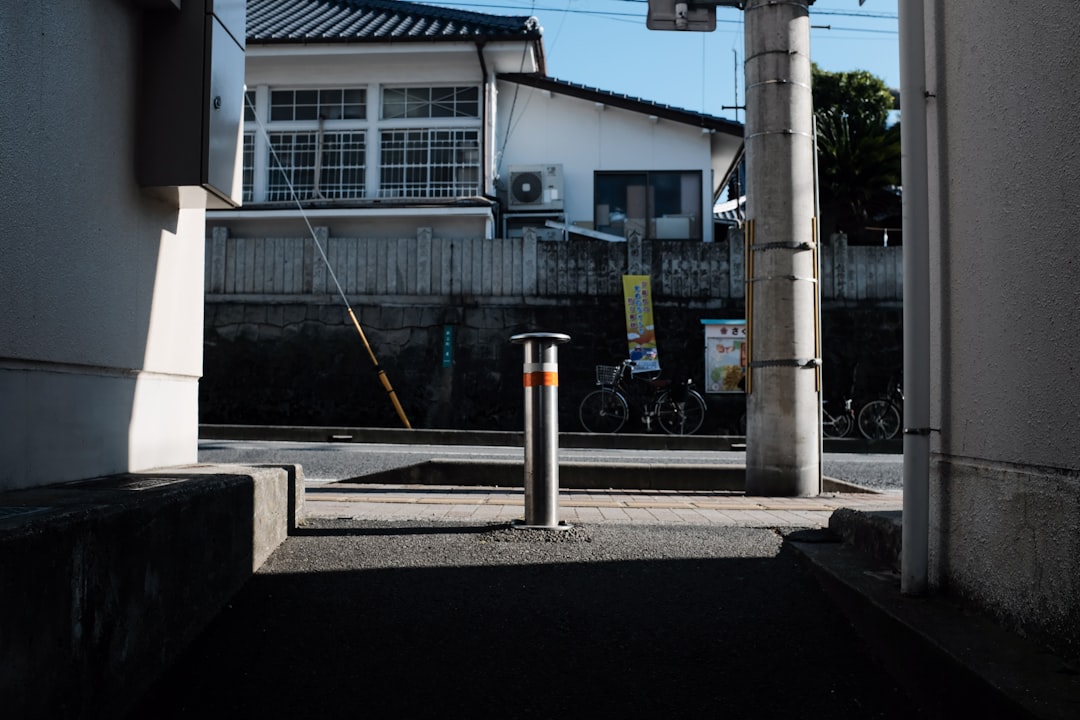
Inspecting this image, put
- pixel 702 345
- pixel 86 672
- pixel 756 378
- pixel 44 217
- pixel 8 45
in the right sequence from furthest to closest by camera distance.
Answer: pixel 702 345
pixel 756 378
pixel 44 217
pixel 8 45
pixel 86 672

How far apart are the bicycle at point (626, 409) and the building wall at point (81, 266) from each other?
43.2ft

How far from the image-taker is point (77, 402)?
11.3 ft

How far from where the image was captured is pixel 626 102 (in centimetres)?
2114

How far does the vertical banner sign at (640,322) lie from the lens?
18.5 m

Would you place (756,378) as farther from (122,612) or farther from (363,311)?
(363,311)

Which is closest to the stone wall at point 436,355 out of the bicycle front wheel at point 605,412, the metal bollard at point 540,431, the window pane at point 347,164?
the bicycle front wheel at point 605,412

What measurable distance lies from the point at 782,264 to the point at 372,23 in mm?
17574

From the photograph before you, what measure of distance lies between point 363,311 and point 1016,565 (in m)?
17.2

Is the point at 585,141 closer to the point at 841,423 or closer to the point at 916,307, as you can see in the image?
the point at 841,423

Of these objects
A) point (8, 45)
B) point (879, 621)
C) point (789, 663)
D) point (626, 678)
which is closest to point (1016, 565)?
point (879, 621)

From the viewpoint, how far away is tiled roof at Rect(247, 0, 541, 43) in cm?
2006

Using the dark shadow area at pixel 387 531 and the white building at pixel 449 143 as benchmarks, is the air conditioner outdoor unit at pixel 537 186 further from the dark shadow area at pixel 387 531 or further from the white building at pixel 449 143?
the dark shadow area at pixel 387 531

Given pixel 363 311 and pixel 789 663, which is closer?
pixel 789 663

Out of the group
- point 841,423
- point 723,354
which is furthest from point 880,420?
point 723,354
